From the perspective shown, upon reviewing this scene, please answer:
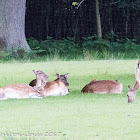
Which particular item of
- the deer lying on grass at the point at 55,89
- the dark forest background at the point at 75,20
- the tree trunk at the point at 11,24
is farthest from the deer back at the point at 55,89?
Answer: the dark forest background at the point at 75,20

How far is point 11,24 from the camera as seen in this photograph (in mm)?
22297

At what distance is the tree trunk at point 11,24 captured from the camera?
22000 millimetres

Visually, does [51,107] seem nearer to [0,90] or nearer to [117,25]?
[0,90]

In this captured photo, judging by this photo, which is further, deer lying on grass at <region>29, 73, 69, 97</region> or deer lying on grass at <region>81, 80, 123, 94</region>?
deer lying on grass at <region>81, 80, 123, 94</region>

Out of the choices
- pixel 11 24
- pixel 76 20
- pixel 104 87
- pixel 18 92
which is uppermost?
pixel 11 24

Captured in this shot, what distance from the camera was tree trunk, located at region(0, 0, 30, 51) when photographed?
2200 centimetres

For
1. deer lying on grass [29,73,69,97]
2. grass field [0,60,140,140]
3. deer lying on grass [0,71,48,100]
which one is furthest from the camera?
deer lying on grass [29,73,69,97]

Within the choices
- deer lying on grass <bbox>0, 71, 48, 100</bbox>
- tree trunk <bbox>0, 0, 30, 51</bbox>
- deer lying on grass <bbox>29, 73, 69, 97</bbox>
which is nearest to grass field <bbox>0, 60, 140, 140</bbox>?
deer lying on grass <bbox>29, 73, 69, 97</bbox>

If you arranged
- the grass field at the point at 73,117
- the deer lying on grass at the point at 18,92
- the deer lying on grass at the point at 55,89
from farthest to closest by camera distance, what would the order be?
the deer lying on grass at the point at 55,89, the deer lying on grass at the point at 18,92, the grass field at the point at 73,117

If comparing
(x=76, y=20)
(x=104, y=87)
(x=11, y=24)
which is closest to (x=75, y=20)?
(x=76, y=20)

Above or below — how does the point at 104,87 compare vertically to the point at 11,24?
below

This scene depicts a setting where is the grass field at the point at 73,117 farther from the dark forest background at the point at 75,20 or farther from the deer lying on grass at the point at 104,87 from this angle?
the dark forest background at the point at 75,20

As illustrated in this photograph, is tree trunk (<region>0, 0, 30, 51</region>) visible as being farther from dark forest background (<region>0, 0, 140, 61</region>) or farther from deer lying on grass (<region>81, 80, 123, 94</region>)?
deer lying on grass (<region>81, 80, 123, 94</region>)

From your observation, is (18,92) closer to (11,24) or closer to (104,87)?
(104,87)
